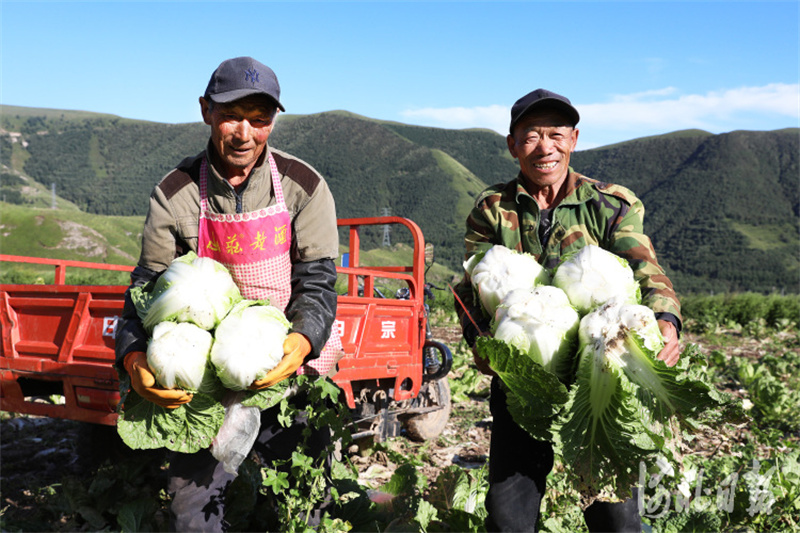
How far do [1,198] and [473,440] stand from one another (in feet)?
603

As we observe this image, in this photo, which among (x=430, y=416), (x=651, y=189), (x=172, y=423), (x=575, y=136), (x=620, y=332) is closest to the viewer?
(x=620, y=332)

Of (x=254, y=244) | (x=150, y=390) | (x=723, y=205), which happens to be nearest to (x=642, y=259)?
(x=254, y=244)

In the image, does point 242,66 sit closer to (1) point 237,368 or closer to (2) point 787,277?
(1) point 237,368

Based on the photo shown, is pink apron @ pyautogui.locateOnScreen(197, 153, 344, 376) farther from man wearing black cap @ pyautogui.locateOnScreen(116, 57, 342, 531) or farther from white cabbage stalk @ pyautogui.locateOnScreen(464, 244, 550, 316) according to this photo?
white cabbage stalk @ pyautogui.locateOnScreen(464, 244, 550, 316)

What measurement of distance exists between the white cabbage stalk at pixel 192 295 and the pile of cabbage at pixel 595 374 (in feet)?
3.23

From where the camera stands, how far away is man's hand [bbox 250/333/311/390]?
229 centimetres

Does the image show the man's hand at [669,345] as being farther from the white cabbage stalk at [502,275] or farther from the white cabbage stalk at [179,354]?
the white cabbage stalk at [179,354]

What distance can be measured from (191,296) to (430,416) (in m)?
4.50

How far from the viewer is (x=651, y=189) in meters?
179

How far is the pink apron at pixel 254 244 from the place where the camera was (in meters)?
2.57

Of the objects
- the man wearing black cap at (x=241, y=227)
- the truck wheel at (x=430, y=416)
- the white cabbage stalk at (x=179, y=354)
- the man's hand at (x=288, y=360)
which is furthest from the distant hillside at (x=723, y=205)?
the white cabbage stalk at (x=179, y=354)

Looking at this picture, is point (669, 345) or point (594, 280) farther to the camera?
point (669, 345)

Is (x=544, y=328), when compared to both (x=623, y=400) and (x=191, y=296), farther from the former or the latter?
(x=191, y=296)

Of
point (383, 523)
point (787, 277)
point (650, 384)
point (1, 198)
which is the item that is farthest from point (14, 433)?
point (1, 198)
